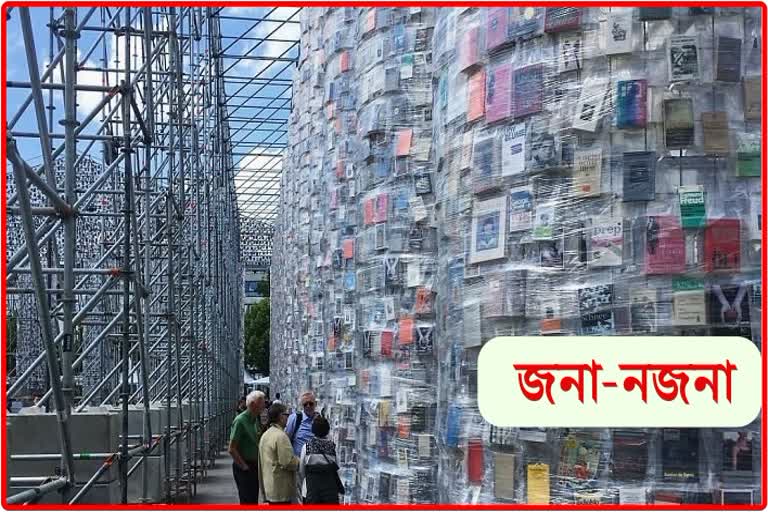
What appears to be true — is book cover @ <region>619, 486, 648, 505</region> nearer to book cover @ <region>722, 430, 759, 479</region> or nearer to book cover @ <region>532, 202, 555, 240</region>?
book cover @ <region>722, 430, 759, 479</region>

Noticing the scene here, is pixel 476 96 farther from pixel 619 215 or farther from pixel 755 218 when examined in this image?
pixel 755 218

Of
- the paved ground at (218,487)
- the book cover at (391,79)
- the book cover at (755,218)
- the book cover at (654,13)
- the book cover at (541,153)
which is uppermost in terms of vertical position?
the book cover at (391,79)

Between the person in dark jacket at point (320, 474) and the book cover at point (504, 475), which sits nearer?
the book cover at point (504, 475)

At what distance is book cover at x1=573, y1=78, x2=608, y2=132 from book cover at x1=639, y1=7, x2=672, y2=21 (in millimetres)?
236

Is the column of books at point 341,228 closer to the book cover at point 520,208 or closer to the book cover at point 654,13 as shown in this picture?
the book cover at point 520,208

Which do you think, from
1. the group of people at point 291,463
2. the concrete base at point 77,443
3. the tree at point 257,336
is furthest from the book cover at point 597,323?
the tree at point 257,336

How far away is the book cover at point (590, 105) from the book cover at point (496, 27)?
1.35 feet

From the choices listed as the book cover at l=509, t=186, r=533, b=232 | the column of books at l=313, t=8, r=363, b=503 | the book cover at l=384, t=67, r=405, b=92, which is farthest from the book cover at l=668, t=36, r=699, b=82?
the column of books at l=313, t=8, r=363, b=503

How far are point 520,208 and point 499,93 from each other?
0.43m

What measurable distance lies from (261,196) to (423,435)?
154 feet

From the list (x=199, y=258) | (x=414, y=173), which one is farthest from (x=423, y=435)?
(x=199, y=258)

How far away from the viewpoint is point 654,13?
3.69 metres

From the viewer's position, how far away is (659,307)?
139 inches

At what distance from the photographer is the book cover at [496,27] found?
4.01m
